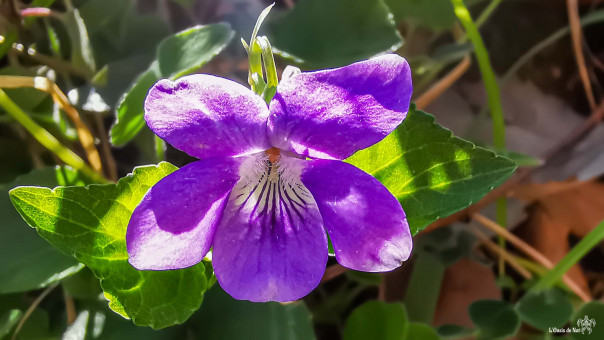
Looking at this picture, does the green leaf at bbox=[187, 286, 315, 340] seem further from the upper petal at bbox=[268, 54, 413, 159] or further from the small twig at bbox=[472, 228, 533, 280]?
the small twig at bbox=[472, 228, 533, 280]

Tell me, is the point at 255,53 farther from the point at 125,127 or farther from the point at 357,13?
the point at 357,13

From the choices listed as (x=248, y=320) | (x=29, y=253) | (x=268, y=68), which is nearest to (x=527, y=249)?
(x=248, y=320)

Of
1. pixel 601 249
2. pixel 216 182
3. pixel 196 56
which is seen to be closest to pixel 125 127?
pixel 196 56

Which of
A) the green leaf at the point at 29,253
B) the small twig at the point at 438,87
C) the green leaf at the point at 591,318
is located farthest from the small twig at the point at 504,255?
the green leaf at the point at 29,253

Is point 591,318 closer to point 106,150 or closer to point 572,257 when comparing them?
point 572,257

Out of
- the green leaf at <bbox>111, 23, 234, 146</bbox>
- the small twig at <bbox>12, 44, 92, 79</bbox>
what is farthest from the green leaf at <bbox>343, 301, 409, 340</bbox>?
the small twig at <bbox>12, 44, 92, 79</bbox>

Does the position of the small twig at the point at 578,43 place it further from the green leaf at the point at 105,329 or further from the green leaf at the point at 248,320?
the green leaf at the point at 105,329
